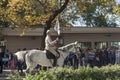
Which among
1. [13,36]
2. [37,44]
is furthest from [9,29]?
[37,44]

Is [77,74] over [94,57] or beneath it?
over

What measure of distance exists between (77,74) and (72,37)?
27445mm

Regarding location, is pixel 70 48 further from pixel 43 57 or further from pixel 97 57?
pixel 97 57

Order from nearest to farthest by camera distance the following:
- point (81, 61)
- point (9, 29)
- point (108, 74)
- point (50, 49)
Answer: point (108, 74)
point (50, 49)
point (81, 61)
point (9, 29)

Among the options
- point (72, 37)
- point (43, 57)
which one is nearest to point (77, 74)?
point (43, 57)

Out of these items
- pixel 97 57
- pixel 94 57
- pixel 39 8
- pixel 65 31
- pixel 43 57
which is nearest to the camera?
pixel 43 57

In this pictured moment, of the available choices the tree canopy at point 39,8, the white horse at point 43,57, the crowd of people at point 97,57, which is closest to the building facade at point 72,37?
the crowd of people at point 97,57

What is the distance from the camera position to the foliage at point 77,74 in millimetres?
9984

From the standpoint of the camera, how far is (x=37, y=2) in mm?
25984

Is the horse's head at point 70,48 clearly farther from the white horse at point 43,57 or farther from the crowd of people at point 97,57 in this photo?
the crowd of people at point 97,57

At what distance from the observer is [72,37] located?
3772 centimetres

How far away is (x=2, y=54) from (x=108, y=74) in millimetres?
15305

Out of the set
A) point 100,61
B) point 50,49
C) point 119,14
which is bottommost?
point 100,61

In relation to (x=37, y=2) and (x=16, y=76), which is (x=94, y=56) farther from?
(x=16, y=76)
